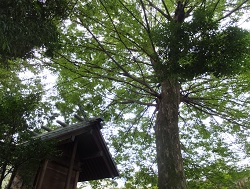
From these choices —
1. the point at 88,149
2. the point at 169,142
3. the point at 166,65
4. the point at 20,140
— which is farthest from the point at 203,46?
the point at 88,149

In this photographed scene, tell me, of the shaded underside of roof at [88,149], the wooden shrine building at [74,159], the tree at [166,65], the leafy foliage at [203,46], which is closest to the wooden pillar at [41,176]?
the wooden shrine building at [74,159]

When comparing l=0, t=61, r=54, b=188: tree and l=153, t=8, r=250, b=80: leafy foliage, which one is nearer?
l=153, t=8, r=250, b=80: leafy foliage

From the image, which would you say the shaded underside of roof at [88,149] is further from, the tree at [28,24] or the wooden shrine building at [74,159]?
the tree at [28,24]

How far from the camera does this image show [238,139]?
31.6 feet

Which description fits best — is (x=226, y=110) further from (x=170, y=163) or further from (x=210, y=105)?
(x=170, y=163)

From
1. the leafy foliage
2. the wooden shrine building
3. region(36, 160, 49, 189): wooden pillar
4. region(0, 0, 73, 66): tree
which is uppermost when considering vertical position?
region(0, 0, 73, 66): tree

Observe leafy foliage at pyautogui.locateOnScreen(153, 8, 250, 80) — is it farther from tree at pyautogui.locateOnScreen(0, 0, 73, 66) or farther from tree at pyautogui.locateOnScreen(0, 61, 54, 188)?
tree at pyautogui.locateOnScreen(0, 61, 54, 188)

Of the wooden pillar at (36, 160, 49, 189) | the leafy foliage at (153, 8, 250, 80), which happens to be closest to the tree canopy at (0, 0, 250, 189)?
the leafy foliage at (153, 8, 250, 80)

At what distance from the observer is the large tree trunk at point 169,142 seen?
5367mm

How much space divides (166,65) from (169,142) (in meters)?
2.18

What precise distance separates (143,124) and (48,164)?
6.05 metres

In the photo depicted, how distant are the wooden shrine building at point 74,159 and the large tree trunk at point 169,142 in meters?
2.06

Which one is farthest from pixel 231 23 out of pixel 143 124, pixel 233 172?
pixel 143 124

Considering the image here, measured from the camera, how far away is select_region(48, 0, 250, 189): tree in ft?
14.9
